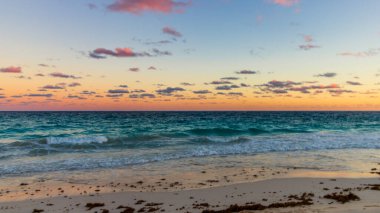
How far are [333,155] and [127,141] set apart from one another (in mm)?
19246

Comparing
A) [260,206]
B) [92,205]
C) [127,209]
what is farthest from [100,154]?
[260,206]

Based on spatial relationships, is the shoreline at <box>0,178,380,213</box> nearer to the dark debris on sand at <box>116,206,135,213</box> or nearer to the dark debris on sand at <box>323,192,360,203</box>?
the dark debris on sand at <box>116,206,135,213</box>

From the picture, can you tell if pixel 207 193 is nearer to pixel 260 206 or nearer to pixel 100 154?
pixel 260 206

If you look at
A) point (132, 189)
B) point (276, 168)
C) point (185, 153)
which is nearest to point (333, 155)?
point (276, 168)

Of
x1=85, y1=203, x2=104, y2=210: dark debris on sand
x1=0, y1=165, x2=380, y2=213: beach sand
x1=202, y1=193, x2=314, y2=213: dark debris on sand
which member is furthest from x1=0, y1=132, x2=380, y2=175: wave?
x1=202, y1=193, x2=314, y2=213: dark debris on sand

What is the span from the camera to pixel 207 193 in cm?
1234

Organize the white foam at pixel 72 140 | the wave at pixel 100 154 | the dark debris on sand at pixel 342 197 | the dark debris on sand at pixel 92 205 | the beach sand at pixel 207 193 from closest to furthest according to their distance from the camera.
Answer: the beach sand at pixel 207 193, the dark debris on sand at pixel 92 205, the dark debris on sand at pixel 342 197, the wave at pixel 100 154, the white foam at pixel 72 140

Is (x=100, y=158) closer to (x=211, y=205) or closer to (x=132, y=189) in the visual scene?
(x=132, y=189)

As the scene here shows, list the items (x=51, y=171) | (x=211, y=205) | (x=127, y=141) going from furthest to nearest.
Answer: (x=127, y=141), (x=51, y=171), (x=211, y=205)

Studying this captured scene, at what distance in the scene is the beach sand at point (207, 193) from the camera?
34.8 ft

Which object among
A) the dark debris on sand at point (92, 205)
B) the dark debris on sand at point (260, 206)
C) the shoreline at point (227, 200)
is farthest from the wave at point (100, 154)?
the dark debris on sand at point (260, 206)

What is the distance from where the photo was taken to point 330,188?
42.1 ft

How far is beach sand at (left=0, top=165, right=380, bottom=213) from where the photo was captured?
10.6 meters

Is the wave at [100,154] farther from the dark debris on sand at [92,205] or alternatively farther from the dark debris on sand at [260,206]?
the dark debris on sand at [260,206]
